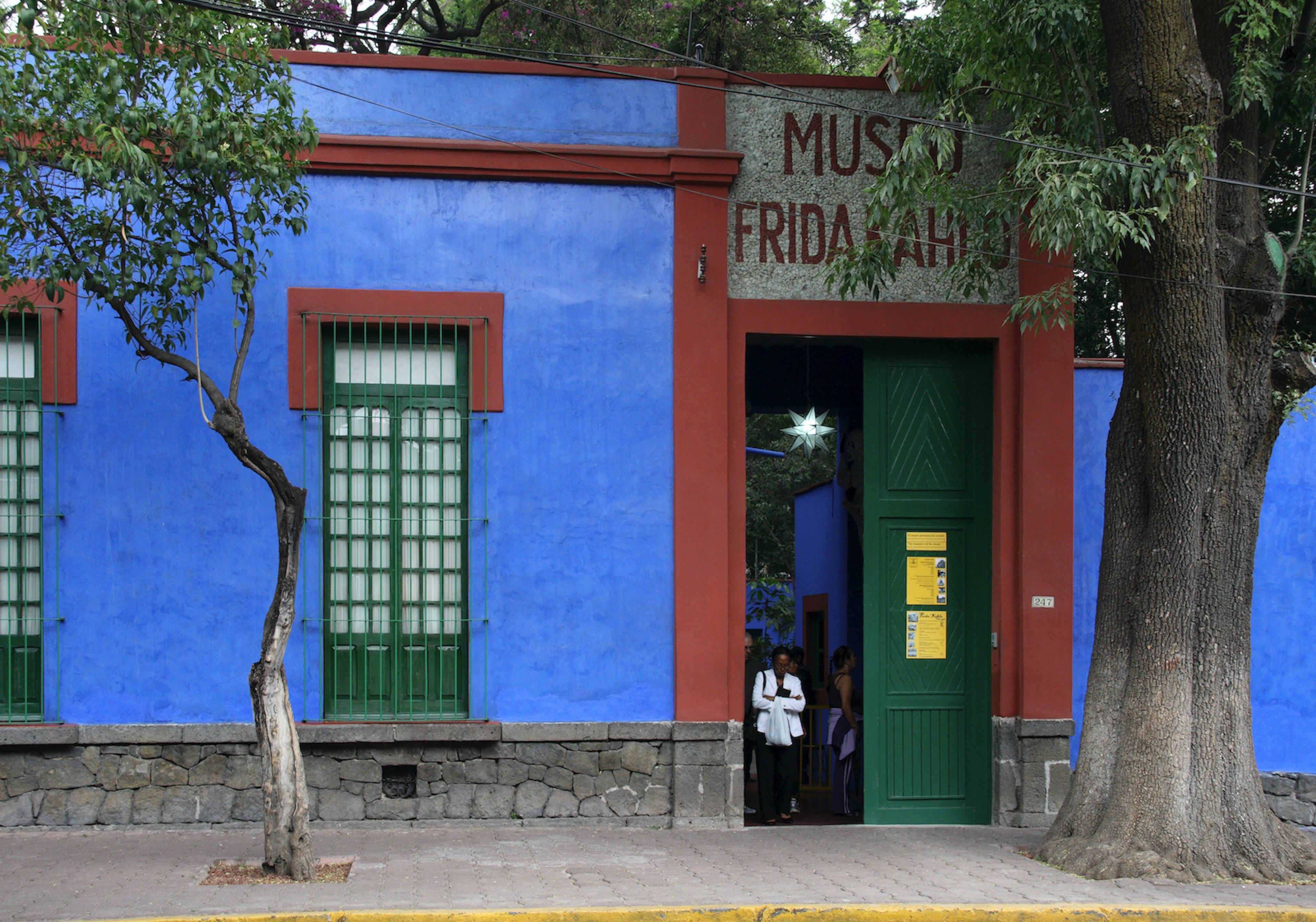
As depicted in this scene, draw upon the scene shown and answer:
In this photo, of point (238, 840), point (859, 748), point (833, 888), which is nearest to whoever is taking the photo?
point (833, 888)

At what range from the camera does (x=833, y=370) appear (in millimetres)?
12102

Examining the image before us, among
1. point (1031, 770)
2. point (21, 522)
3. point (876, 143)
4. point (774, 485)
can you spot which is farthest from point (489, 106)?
point (774, 485)

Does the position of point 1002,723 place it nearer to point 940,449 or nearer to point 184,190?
point 940,449

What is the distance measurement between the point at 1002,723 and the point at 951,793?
0.72 meters

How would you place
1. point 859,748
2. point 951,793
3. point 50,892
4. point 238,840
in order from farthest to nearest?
point 859,748, point 951,793, point 238,840, point 50,892

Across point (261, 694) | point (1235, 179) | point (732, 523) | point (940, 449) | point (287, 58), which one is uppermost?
point (287, 58)

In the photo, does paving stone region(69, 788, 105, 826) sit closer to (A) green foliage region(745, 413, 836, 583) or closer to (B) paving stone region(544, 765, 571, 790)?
(B) paving stone region(544, 765, 571, 790)

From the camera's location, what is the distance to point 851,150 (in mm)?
9164

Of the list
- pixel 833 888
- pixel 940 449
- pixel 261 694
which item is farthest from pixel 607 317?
pixel 833 888

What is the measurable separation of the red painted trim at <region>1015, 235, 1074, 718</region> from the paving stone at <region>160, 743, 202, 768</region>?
590 cm

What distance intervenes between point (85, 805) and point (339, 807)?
1674 millimetres

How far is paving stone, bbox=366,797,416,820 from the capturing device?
8375 millimetres

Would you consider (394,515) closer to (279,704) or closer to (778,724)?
(279,704)

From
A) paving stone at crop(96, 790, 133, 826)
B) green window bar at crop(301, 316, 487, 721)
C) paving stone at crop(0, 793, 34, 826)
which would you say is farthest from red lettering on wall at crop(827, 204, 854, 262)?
paving stone at crop(0, 793, 34, 826)
